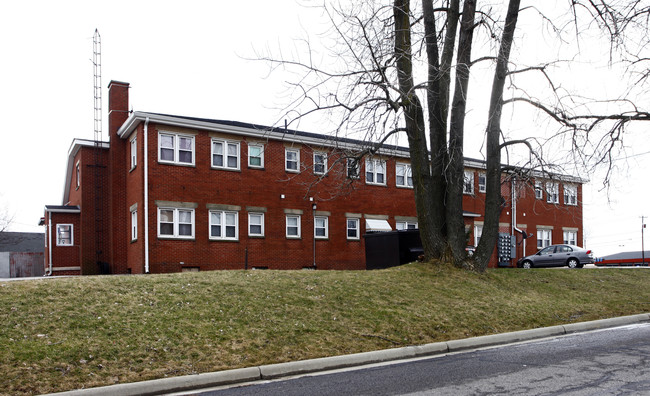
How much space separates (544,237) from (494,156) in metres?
27.5

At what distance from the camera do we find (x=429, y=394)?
22.2 ft

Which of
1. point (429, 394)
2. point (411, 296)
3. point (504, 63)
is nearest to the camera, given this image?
point (429, 394)

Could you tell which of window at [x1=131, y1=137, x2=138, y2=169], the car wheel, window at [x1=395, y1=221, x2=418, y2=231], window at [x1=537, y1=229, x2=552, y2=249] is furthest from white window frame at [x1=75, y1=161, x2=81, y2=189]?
window at [x1=537, y1=229, x2=552, y2=249]

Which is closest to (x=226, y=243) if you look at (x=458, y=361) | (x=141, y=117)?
(x=141, y=117)

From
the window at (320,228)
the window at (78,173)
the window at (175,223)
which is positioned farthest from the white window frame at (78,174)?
the window at (320,228)

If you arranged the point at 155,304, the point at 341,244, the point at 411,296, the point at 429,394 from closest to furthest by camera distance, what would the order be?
the point at 429,394 → the point at 155,304 → the point at 411,296 → the point at 341,244

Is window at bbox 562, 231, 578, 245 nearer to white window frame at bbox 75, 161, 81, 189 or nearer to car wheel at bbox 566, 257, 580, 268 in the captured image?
car wheel at bbox 566, 257, 580, 268

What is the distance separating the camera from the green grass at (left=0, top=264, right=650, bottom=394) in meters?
7.95

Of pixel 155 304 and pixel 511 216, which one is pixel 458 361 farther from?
pixel 511 216

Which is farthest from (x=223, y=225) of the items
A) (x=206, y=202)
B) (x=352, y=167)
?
(x=352, y=167)

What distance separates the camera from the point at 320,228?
96.6ft

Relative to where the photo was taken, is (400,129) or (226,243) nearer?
(400,129)

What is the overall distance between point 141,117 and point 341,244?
39.1ft

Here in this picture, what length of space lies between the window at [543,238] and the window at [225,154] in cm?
2480
